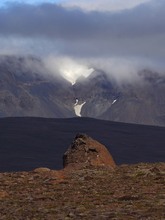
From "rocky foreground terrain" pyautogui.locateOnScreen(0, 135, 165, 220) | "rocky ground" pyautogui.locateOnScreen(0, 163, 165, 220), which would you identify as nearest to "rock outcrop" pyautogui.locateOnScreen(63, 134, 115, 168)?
"rocky foreground terrain" pyautogui.locateOnScreen(0, 135, 165, 220)

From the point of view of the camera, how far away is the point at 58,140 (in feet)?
408

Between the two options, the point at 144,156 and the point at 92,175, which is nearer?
the point at 92,175

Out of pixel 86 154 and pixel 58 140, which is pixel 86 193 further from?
pixel 58 140

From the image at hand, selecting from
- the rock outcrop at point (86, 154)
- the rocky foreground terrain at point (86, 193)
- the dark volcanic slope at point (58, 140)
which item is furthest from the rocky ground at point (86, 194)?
the dark volcanic slope at point (58, 140)

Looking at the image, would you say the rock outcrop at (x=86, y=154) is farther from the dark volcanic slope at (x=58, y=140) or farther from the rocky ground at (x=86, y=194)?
the dark volcanic slope at (x=58, y=140)

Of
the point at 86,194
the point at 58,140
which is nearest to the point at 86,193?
the point at 86,194

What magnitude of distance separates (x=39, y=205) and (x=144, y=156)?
86619 millimetres

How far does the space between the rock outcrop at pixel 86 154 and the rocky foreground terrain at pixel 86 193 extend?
103 centimetres

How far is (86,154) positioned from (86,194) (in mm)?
9576

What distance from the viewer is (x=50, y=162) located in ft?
299

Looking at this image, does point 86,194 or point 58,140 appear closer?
point 86,194

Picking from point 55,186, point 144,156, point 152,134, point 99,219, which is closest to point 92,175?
point 55,186

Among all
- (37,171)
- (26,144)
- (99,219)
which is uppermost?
(26,144)

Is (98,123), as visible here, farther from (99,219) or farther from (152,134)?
(99,219)
